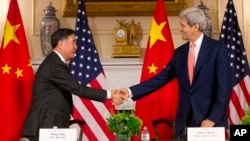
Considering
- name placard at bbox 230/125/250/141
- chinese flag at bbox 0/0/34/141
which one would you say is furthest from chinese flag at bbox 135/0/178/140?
name placard at bbox 230/125/250/141

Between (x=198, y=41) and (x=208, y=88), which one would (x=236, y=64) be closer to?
(x=198, y=41)

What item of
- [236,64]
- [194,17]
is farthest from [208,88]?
[236,64]

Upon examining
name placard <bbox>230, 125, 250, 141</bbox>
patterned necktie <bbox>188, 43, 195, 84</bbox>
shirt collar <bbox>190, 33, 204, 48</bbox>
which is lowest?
name placard <bbox>230, 125, 250, 141</bbox>

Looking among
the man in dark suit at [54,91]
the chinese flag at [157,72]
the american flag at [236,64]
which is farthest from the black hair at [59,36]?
the american flag at [236,64]

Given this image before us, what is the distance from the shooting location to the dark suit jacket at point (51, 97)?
3.44 metres

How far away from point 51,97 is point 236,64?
8.82 feet

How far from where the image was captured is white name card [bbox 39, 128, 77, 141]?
2584 millimetres

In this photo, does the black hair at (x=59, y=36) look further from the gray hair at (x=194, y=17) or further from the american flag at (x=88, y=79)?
the american flag at (x=88, y=79)

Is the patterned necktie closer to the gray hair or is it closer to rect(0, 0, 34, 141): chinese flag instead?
the gray hair

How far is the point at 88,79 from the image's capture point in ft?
18.0

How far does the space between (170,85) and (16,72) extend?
5.37 ft

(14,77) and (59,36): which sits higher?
(59,36)

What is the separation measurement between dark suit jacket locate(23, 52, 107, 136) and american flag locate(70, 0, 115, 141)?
5.77ft

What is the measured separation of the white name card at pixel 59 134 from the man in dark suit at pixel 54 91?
2.60 feet
